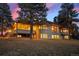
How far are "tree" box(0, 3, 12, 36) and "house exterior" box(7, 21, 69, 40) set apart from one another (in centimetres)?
9

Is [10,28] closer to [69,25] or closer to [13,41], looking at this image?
[13,41]

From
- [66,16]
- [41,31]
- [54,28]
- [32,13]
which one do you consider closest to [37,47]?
[41,31]

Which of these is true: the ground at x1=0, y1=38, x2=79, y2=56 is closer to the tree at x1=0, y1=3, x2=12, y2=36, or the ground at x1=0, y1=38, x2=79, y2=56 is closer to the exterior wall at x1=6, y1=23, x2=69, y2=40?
the exterior wall at x1=6, y1=23, x2=69, y2=40

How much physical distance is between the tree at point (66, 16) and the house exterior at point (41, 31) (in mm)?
65

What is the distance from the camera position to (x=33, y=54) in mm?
7223

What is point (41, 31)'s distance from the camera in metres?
7.27

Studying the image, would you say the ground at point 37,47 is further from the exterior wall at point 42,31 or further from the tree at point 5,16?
the tree at point 5,16

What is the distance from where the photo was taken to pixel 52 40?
7227 millimetres

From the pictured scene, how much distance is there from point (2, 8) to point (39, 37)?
0.61 meters

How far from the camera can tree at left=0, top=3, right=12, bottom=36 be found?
7.25 metres

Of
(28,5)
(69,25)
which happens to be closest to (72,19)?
(69,25)

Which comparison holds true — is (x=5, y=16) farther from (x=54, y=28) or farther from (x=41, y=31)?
(x=54, y=28)

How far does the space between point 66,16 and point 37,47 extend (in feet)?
1.80

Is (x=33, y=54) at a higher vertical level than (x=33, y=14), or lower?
lower
